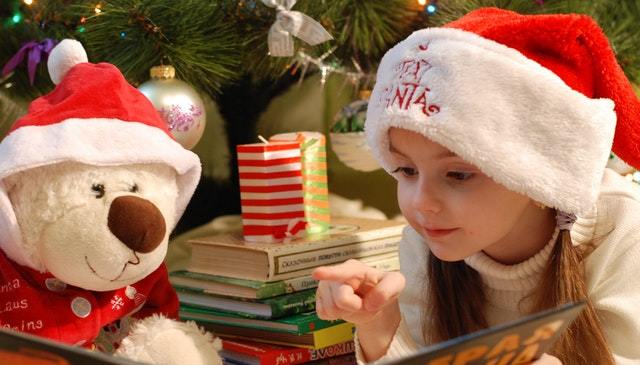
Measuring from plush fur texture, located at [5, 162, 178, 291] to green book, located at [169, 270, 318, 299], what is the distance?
27 cm

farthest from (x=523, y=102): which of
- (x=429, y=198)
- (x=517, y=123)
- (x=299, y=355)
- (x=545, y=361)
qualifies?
(x=299, y=355)

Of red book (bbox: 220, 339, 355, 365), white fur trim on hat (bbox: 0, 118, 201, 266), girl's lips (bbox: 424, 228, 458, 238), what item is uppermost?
white fur trim on hat (bbox: 0, 118, 201, 266)

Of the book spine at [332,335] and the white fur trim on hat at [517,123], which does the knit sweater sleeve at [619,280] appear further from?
the book spine at [332,335]

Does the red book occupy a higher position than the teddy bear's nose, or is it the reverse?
the teddy bear's nose

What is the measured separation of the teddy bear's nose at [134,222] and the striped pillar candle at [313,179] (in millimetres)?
405

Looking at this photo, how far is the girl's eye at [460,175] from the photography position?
734mm

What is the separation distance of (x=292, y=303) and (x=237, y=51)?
362mm

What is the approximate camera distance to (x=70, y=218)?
29.2 inches

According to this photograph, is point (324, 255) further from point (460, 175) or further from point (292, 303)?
point (460, 175)

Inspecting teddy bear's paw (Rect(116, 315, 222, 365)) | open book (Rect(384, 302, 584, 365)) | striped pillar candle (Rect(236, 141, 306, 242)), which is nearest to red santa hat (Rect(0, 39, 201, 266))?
teddy bear's paw (Rect(116, 315, 222, 365))

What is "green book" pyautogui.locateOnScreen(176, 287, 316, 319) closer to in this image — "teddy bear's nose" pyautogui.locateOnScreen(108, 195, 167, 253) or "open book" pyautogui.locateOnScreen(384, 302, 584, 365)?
"teddy bear's nose" pyautogui.locateOnScreen(108, 195, 167, 253)

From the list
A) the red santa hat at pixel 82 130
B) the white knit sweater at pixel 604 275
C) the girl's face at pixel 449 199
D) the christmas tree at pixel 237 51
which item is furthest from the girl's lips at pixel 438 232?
the christmas tree at pixel 237 51

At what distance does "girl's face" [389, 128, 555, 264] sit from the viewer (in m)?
0.73

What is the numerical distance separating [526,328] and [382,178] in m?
0.98
